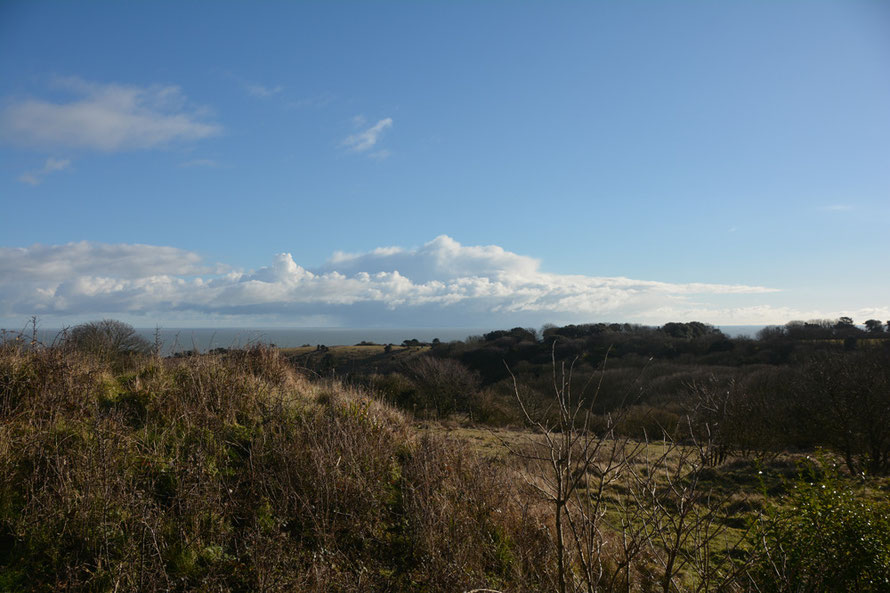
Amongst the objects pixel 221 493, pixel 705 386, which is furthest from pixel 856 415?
pixel 221 493

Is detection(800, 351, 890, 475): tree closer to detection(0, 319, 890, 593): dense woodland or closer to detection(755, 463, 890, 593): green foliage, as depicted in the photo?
detection(0, 319, 890, 593): dense woodland

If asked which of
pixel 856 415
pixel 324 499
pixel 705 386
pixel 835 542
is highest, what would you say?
pixel 835 542

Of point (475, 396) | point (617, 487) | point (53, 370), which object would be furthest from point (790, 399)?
point (53, 370)

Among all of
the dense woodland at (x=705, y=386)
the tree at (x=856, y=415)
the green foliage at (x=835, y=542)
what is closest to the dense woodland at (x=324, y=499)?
the green foliage at (x=835, y=542)

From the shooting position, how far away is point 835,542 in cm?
466

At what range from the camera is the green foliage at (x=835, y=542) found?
4379mm

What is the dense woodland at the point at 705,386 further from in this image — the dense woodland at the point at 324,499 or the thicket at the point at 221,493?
the thicket at the point at 221,493


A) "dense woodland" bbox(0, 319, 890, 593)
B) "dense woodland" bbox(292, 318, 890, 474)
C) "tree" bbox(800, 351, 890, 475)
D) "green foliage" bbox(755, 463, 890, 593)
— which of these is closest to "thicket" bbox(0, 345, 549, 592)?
"dense woodland" bbox(0, 319, 890, 593)

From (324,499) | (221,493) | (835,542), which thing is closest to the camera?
(835,542)

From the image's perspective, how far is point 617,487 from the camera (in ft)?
40.7

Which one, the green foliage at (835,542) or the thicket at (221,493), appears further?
the thicket at (221,493)

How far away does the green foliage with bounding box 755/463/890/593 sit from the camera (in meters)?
4.38

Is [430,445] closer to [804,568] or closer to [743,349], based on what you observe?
[804,568]

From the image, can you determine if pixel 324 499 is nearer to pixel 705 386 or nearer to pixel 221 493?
pixel 221 493
